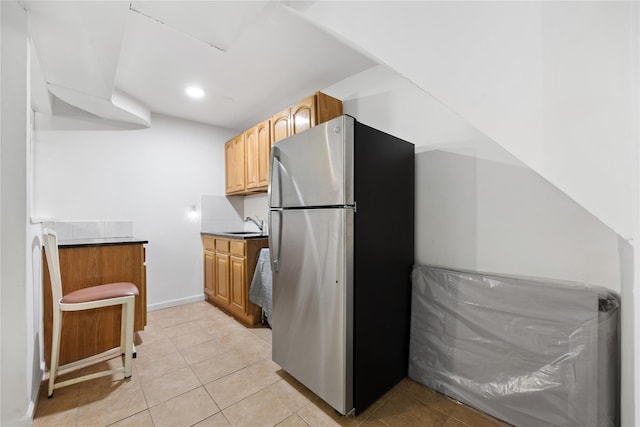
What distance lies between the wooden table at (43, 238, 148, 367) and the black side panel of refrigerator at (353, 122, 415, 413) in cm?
204

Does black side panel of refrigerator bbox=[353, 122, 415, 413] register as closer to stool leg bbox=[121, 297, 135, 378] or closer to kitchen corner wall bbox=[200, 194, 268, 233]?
stool leg bbox=[121, 297, 135, 378]

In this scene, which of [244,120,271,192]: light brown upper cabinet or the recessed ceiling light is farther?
[244,120,271,192]: light brown upper cabinet

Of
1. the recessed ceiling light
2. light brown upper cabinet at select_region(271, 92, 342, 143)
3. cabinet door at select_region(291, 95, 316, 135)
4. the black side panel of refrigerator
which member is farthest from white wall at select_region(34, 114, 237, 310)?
the black side panel of refrigerator

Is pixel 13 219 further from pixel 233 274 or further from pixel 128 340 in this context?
pixel 233 274

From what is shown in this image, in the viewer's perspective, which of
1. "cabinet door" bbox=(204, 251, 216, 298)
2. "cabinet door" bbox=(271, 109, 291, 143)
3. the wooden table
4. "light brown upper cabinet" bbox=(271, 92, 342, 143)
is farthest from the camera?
"cabinet door" bbox=(204, 251, 216, 298)

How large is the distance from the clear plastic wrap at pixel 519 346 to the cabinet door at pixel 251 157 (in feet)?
7.19

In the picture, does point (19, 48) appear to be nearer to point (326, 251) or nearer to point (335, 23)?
point (335, 23)

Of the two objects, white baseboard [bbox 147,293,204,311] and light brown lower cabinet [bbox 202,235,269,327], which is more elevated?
light brown lower cabinet [bbox 202,235,269,327]

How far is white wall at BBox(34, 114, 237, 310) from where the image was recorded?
276 cm

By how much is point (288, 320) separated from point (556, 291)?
5.15 feet

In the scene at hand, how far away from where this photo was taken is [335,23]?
1102 millimetres

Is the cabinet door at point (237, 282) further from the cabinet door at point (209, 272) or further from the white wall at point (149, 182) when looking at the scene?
the white wall at point (149, 182)

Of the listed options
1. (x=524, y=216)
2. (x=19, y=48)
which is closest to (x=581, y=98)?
(x=524, y=216)

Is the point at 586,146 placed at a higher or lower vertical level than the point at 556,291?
higher
